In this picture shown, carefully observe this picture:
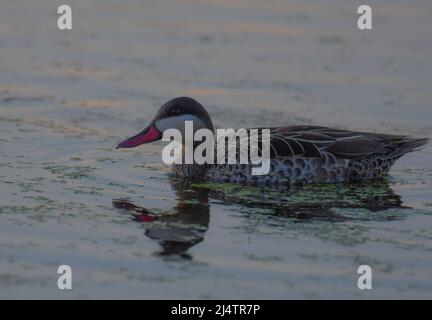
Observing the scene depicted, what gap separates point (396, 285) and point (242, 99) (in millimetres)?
6598

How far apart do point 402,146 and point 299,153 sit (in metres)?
1.24

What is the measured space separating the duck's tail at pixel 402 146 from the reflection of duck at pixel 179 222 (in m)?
2.31

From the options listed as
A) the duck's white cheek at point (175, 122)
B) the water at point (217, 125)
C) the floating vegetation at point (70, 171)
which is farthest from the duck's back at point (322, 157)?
the floating vegetation at point (70, 171)

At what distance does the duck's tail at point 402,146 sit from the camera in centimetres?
1180

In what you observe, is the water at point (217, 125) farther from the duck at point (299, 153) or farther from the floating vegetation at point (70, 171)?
the duck at point (299, 153)

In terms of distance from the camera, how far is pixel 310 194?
36.0 ft

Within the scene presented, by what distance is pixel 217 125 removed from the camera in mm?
13461

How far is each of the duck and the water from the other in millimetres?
254

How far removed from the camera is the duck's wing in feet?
37.5

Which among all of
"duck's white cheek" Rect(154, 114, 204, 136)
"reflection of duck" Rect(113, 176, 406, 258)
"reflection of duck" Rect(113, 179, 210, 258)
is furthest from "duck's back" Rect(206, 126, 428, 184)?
"reflection of duck" Rect(113, 179, 210, 258)

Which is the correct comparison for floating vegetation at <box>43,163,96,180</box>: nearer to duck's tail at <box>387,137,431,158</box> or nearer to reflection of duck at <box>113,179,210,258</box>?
reflection of duck at <box>113,179,210,258</box>

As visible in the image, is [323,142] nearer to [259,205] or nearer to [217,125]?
[259,205]

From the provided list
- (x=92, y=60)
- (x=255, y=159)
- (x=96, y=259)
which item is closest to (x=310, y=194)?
(x=255, y=159)

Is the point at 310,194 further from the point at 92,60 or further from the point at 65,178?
the point at 92,60
